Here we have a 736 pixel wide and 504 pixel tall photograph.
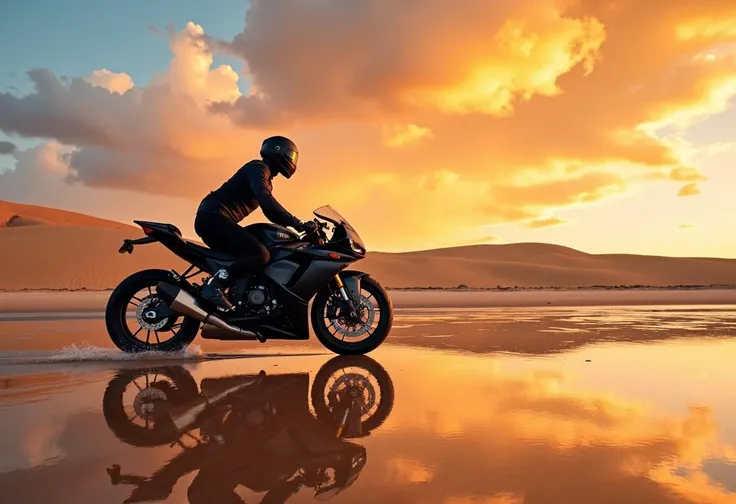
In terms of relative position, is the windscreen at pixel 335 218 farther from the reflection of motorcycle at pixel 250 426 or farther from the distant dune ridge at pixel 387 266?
the distant dune ridge at pixel 387 266

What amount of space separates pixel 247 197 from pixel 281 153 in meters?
0.64

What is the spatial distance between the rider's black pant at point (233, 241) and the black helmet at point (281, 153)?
0.90 m

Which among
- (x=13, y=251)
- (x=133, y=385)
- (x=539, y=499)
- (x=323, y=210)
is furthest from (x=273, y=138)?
(x=13, y=251)

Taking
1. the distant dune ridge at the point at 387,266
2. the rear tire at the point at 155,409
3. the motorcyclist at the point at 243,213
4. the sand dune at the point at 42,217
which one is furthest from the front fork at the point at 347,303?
the sand dune at the point at 42,217

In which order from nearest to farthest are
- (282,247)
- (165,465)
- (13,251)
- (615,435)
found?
(165,465) → (615,435) → (282,247) → (13,251)

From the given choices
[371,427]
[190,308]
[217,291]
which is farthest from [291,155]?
[371,427]

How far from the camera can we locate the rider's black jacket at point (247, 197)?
6.47 meters

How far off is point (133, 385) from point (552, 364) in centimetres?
395

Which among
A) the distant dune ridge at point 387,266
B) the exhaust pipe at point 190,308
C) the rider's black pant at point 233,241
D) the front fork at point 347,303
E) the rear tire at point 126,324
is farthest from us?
the distant dune ridge at point 387,266

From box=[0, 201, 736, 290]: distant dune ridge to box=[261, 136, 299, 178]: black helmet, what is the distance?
39.6m

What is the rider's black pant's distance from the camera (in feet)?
20.6

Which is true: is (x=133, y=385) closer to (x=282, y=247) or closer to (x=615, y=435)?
(x=282, y=247)

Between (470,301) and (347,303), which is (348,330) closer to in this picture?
(347,303)

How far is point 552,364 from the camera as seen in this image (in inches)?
234
